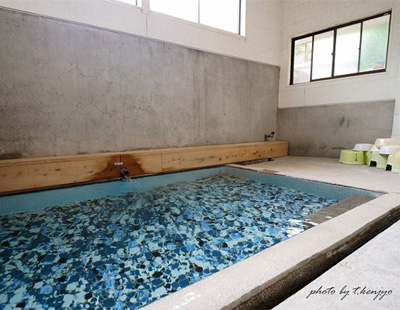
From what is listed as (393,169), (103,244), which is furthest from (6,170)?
(393,169)

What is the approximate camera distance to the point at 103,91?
3893 millimetres

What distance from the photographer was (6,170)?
285 centimetres

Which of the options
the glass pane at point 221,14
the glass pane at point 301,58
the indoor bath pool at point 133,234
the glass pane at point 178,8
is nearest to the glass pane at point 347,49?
the glass pane at point 301,58

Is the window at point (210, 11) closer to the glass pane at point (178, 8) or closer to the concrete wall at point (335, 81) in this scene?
the glass pane at point (178, 8)

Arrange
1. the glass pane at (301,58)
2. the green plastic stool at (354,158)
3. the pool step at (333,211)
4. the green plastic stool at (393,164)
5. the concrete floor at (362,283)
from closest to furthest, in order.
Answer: the concrete floor at (362,283) < the pool step at (333,211) < the green plastic stool at (393,164) < the green plastic stool at (354,158) < the glass pane at (301,58)

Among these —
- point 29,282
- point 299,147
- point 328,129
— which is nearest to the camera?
point 29,282

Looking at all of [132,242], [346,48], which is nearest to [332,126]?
[346,48]

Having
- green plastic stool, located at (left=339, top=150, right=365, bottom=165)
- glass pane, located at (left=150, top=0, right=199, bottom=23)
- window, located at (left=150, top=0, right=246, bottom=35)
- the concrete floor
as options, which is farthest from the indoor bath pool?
window, located at (left=150, top=0, right=246, bottom=35)

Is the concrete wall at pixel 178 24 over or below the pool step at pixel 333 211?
over

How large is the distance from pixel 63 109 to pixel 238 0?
16.1ft

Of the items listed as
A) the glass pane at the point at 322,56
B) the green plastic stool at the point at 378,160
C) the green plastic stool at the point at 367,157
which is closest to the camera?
the green plastic stool at the point at 378,160

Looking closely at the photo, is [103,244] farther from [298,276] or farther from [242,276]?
[298,276]

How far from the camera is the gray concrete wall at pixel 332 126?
487 centimetres

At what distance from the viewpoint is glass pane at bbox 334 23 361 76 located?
5391mm
